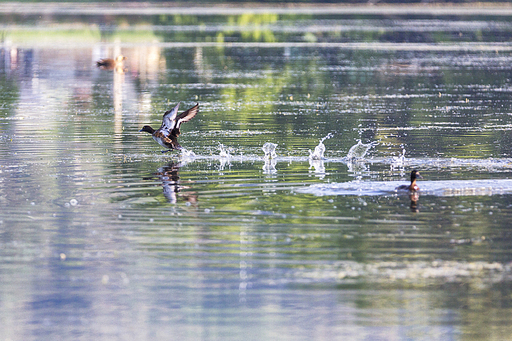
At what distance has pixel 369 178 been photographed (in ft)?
57.2

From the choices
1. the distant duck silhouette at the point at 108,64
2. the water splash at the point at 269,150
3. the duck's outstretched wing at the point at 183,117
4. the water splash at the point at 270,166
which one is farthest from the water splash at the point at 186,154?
the distant duck silhouette at the point at 108,64

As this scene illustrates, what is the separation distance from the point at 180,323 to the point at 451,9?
10318 cm

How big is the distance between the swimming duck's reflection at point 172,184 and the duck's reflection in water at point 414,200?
3.14m

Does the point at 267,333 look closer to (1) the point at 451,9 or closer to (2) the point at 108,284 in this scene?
(2) the point at 108,284

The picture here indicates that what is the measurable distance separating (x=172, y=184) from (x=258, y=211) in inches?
111

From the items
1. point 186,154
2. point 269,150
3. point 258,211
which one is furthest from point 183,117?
point 258,211

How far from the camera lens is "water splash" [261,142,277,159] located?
1997 centimetres

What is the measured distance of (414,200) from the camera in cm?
1531

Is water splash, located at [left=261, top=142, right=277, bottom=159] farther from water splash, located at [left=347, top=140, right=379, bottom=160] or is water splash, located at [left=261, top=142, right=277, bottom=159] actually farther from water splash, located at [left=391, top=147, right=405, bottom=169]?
water splash, located at [left=391, top=147, right=405, bottom=169]

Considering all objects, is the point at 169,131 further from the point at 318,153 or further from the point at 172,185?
the point at 172,185

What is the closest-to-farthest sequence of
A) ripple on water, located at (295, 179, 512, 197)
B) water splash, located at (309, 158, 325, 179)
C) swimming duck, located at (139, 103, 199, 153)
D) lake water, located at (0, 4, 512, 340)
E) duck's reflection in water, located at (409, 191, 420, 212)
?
lake water, located at (0, 4, 512, 340) < duck's reflection in water, located at (409, 191, 420, 212) < ripple on water, located at (295, 179, 512, 197) < water splash, located at (309, 158, 325, 179) < swimming duck, located at (139, 103, 199, 153)

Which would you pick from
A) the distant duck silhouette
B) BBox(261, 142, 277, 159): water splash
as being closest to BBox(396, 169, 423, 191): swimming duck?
BBox(261, 142, 277, 159): water splash

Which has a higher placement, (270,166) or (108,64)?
(108,64)

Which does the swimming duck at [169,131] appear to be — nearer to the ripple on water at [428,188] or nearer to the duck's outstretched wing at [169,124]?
the duck's outstretched wing at [169,124]
